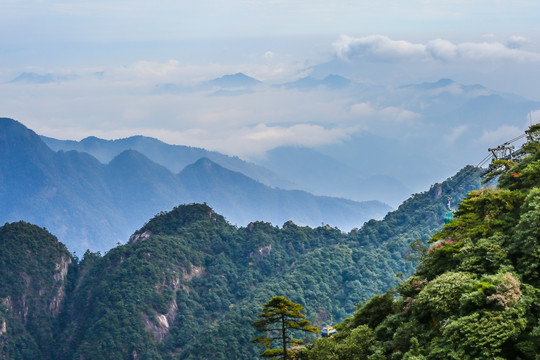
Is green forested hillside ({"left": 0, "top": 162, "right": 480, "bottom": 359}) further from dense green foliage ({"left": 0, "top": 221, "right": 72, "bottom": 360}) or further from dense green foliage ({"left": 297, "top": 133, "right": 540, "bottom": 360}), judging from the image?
dense green foliage ({"left": 297, "top": 133, "right": 540, "bottom": 360})

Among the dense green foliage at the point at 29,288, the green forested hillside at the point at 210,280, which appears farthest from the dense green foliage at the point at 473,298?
the dense green foliage at the point at 29,288

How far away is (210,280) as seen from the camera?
9862 centimetres

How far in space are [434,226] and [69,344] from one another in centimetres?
5125

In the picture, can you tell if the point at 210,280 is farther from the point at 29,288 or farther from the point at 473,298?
the point at 473,298

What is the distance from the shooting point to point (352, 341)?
2933 centimetres

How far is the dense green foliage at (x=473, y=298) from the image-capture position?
21844 mm

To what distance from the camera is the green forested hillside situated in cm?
7981

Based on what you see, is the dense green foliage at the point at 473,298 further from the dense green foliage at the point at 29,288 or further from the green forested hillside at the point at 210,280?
the dense green foliage at the point at 29,288

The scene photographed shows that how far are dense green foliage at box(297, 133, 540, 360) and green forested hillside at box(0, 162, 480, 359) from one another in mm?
41072

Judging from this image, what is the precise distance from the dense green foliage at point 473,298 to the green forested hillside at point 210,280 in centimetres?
4107

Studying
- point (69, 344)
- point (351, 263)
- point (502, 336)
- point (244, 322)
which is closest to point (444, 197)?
point (351, 263)

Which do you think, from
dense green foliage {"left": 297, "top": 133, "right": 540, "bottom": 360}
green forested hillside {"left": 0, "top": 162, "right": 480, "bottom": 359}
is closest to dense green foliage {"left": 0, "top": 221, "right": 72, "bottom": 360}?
green forested hillside {"left": 0, "top": 162, "right": 480, "bottom": 359}

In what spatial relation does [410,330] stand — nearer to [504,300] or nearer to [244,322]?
[504,300]

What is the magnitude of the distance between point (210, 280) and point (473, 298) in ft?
256
